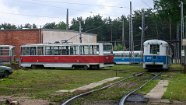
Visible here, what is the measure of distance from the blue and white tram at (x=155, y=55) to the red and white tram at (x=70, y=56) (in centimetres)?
486

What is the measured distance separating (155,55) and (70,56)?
9438mm

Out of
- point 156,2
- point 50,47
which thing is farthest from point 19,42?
point 156,2

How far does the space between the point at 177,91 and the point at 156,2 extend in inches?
1291

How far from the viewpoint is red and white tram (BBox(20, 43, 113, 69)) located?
47.7 metres

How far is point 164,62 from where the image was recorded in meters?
45.0

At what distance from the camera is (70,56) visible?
160 feet

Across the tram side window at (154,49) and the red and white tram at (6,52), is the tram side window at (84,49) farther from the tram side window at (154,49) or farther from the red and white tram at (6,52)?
the red and white tram at (6,52)

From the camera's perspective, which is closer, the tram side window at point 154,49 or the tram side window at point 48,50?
the tram side window at point 154,49

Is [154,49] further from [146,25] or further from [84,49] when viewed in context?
[146,25]

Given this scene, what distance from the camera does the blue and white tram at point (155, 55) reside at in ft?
147

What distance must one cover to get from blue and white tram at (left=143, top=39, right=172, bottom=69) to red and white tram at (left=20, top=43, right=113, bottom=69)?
4.86m

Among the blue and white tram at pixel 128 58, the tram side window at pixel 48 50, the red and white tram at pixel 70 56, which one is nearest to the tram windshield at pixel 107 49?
the red and white tram at pixel 70 56

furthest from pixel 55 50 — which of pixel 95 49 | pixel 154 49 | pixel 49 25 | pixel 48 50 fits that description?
pixel 49 25

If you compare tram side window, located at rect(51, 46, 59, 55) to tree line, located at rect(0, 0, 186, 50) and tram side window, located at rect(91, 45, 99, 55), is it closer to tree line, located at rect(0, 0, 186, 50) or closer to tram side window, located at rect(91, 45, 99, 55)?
tram side window, located at rect(91, 45, 99, 55)
